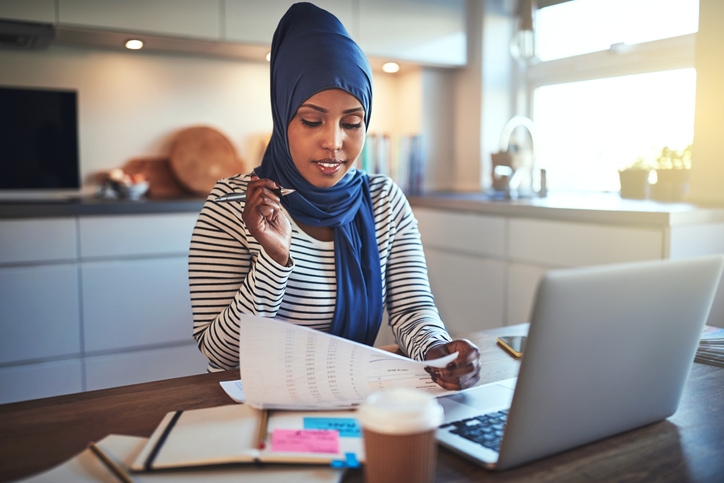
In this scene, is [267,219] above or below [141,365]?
above

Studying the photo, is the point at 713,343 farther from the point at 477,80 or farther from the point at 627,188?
the point at 477,80

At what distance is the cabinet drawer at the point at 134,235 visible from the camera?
2521mm

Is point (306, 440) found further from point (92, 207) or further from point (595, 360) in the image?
point (92, 207)

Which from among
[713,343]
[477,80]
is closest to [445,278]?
[477,80]

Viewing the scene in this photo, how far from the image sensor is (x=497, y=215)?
8.68 ft

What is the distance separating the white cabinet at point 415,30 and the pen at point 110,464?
2.67m

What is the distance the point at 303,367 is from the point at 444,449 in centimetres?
23

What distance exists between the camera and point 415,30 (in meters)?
3.23

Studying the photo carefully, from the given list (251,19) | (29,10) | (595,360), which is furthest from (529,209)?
(29,10)

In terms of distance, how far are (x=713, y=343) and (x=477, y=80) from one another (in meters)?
2.51

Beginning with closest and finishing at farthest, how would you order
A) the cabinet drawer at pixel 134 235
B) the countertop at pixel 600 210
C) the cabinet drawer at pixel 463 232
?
the countertop at pixel 600 210
the cabinet drawer at pixel 134 235
the cabinet drawer at pixel 463 232

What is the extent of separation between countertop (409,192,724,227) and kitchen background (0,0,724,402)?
4 centimetres

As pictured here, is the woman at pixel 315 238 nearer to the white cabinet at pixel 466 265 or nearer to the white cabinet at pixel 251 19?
the white cabinet at pixel 466 265

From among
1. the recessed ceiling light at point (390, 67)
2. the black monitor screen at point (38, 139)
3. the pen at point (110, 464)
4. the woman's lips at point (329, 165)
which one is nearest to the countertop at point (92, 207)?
the black monitor screen at point (38, 139)
